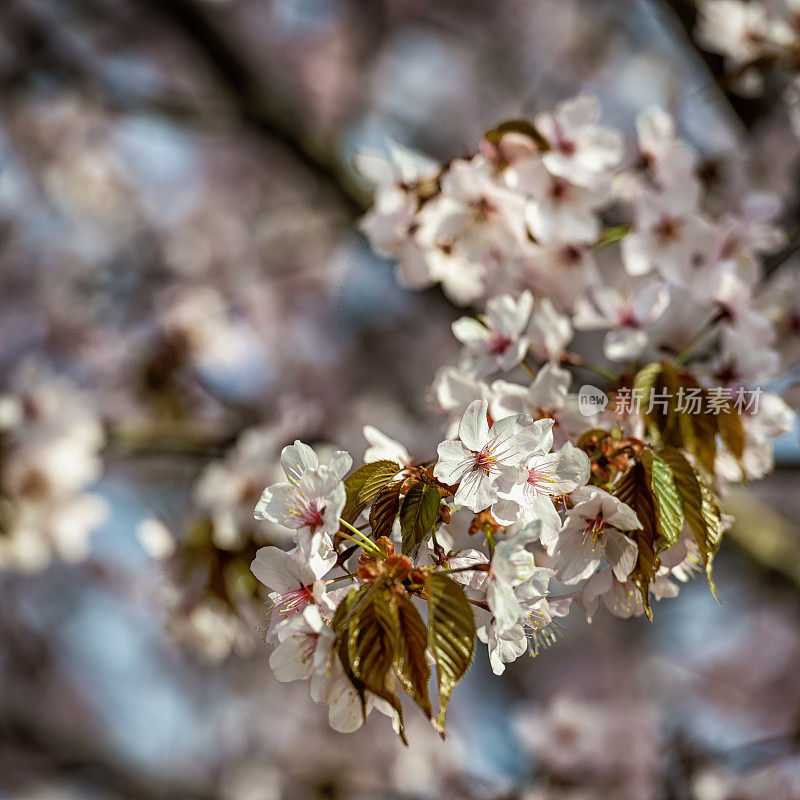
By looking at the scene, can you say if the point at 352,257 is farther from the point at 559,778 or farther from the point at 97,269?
the point at 559,778

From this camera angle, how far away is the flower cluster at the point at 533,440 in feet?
2.91

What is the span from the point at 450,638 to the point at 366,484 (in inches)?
8.8

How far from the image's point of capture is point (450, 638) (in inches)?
32.5

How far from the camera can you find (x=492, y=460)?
3.12 ft

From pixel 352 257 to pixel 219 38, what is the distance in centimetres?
190

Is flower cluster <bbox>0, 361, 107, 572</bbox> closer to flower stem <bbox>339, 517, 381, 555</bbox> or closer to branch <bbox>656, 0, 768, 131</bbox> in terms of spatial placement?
flower stem <bbox>339, 517, 381, 555</bbox>

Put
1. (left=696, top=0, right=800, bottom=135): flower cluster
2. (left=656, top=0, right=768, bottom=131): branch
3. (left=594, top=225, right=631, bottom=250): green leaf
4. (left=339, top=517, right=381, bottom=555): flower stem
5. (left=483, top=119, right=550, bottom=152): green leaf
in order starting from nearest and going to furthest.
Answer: (left=339, top=517, right=381, bottom=555): flower stem → (left=483, top=119, right=550, bottom=152): green leaf → (left=594, top=225, right=631, bottom=250): green leaf → (left=696, top=0, right=800, bottom=135): flower cluster → (left=656, top=0, right=768, bottom=131): branch

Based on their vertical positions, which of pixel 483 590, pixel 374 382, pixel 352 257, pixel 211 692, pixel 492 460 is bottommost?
pixel 211 692

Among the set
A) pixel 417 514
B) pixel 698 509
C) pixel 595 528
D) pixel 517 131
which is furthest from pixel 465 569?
pixel 517 131

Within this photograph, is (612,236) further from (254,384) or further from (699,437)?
(254,384)

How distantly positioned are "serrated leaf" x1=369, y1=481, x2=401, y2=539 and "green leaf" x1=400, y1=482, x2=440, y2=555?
0.02 meters

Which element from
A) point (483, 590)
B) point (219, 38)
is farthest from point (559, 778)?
point (219, 38)

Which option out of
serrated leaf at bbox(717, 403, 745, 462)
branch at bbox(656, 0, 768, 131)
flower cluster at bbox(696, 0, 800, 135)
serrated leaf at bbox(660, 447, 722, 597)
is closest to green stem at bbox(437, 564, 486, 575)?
serrated leaf at bbox(660, 447, 722, 597)

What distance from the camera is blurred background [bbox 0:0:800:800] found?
2.41 meters
